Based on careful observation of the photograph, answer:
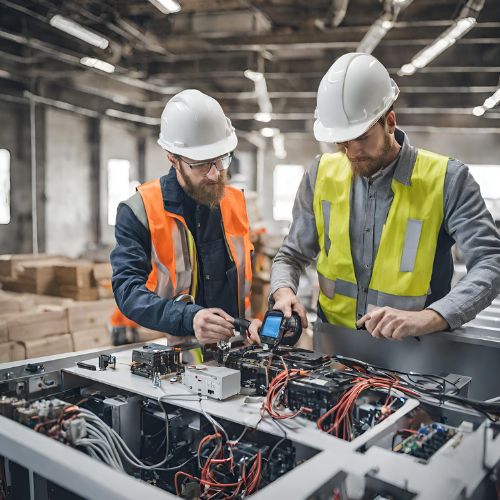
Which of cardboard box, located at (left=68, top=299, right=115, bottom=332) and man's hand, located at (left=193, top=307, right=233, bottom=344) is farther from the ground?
man's hand, located at (left=193, top=307, right=233, bottom=344)

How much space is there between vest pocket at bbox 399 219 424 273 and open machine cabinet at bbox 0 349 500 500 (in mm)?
550

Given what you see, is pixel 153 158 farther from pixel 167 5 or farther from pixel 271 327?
pixel 271 327

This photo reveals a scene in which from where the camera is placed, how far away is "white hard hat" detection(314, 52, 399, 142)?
1.58 metres

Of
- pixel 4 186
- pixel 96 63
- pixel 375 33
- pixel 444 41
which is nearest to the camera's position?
pixel 444 41

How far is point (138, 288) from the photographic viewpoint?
1.74 meters

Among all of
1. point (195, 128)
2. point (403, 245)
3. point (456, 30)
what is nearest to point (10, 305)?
point (195, 128)

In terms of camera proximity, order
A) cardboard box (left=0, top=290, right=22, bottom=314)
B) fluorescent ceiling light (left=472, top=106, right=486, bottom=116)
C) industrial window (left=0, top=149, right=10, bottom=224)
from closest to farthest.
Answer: cardboard box (left=0, top=290, right=22, bottom=314)
industrial window (left=0, top=149, right=10, bottom=224)
fluorescent ceiling light (left=472, top=106, right=486, bottom=116)

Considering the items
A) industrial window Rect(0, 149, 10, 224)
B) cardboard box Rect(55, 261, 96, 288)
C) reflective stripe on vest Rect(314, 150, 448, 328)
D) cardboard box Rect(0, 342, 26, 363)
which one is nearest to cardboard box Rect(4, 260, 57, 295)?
cardboard box Rect(55, 261, 96, 288)

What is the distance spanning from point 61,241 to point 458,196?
685cm

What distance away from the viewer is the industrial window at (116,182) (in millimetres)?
8531

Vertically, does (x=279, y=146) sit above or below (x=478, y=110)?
below

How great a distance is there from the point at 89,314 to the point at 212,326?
10.2 ft

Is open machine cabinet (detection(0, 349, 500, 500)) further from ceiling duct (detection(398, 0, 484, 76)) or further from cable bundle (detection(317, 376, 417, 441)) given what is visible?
ceiling duct (detection(398, 0, 484, 76))

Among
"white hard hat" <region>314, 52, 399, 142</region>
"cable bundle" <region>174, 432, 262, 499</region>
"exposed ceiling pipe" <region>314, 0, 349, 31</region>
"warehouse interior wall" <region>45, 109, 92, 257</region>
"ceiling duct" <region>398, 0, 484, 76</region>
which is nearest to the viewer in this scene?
"cable bundle" <region>174, 432, 262, 499</region>
